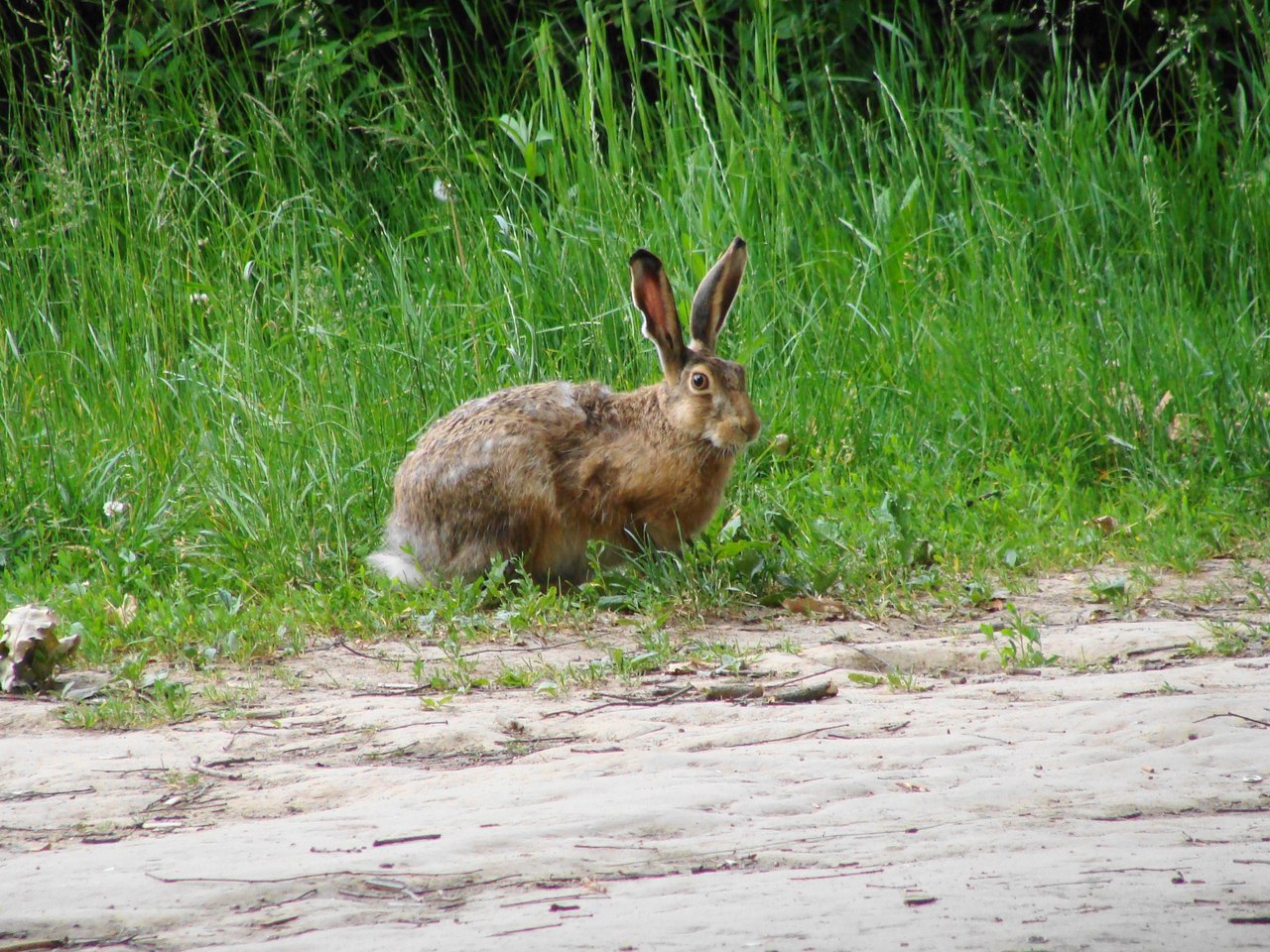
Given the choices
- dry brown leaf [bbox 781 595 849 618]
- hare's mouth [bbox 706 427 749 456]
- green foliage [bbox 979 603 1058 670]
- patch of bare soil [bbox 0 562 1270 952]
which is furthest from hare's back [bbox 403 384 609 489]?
green foliage [bbox 979 603 1058 670]

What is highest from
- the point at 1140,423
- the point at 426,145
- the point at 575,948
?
the point at 426,145

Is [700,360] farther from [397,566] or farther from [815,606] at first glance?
[397,566]

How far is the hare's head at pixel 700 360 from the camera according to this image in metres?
5.49

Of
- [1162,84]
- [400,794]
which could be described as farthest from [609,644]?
[1162,84]

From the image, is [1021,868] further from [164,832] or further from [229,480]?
[229,480]

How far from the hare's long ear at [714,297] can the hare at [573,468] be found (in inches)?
0.8

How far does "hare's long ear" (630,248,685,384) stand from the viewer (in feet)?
18.4

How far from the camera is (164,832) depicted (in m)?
2.82

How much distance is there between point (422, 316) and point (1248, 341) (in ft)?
12.1

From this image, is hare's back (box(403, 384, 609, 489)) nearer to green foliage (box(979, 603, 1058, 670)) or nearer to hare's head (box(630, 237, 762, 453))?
hare's head (box(630, 237, 762, 453))

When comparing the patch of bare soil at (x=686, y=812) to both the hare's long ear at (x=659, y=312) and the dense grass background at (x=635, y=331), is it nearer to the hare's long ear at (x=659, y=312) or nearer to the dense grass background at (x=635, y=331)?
the dense grass background at (x=635, y=331)

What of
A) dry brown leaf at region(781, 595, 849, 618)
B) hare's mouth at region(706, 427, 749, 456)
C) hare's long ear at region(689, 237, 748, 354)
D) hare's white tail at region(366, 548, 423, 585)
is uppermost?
hare's long ear at region(689, 237, 748, 354)

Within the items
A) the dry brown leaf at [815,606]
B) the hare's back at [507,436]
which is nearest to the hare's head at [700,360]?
the hare's back at [507,436]

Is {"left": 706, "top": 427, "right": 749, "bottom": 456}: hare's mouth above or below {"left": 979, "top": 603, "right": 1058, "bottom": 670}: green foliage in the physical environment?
above
